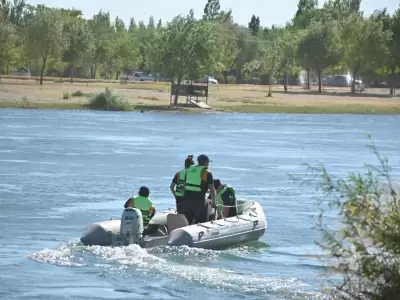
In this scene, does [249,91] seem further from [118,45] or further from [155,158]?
[155,158]

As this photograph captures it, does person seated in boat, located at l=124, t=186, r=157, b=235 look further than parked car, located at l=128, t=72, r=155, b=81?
No

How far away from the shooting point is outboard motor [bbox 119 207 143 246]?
1894 cm

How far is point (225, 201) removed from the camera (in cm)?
2203

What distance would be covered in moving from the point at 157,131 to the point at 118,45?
65123 mm

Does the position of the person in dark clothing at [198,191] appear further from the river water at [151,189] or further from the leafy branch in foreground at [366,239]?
the leafy branch in foreground at [366,239]

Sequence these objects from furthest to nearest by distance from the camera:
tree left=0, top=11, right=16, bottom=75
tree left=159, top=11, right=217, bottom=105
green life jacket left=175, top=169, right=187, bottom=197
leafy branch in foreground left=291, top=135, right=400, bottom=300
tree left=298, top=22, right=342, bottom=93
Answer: tree left=298, top=22, right=342, bottom=93
tree left=0, top=11, right=16, bottom=75
tree left=159, top=11, right=217, bottom=105
green life jacket left=175, top=169, right=187, bottom=197
leafy branch in foreground left=291, top=135, right=400, bottom=300

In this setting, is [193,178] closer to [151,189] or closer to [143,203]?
[143,203]

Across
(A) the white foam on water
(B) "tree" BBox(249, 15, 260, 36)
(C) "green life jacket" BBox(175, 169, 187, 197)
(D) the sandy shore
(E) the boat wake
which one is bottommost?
(D) the sandy shore

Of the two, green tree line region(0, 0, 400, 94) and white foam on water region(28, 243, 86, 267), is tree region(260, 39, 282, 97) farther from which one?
white foam on water region(28, 243, 86, 267)

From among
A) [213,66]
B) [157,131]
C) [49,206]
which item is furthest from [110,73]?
[49,206]

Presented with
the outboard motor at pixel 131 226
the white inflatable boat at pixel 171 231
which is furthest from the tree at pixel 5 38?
the outboard motor at pixel 131 226

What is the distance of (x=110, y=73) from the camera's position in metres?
128

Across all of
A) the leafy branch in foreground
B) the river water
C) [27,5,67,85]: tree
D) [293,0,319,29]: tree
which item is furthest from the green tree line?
the leafy branch in foreground

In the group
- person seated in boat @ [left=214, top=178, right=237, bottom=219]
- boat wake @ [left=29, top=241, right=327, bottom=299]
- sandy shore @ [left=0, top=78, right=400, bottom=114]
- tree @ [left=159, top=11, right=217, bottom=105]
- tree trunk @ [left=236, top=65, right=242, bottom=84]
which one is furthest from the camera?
tree trunk @ [left=236, top=65, right=242, bottom=84]
